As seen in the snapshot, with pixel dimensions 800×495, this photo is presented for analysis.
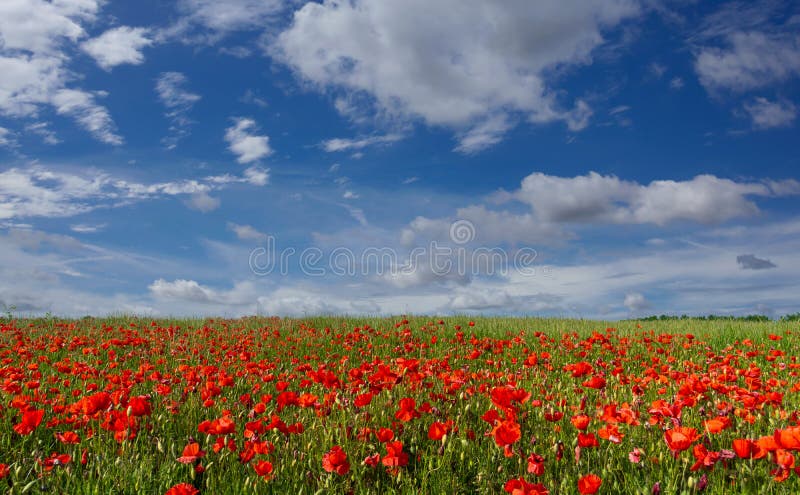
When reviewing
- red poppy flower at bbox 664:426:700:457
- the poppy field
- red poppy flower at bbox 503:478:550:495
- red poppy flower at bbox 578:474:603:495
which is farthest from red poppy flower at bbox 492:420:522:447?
red poppy flower at bbox 664:426:700:457

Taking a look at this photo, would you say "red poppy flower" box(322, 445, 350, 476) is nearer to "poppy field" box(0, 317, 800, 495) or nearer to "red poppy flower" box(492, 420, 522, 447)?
"poppy field" box(0, 317, 800, 495)

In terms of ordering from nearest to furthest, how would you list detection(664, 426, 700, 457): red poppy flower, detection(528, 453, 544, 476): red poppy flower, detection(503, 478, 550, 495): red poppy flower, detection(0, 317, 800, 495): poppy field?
detection(503, 478, 550, 495): red poppy flower → detection(664, 426, 700, 457): red poppy flower → detection(528, 453, 544, 476): red poppy flower → detection(0, 317, 800, 495): poppy field

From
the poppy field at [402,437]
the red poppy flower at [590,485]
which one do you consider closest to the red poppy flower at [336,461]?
the poppy field at [402,437]

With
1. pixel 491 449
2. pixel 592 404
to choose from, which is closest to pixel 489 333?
pixel 592 404

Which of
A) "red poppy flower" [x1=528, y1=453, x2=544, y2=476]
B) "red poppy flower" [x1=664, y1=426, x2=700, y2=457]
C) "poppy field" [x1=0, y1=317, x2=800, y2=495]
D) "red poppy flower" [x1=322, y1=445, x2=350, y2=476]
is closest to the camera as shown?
"red poppy flower" [x1=664, y1=426, x2=700, y2=457]

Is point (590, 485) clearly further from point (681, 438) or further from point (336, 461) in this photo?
point (336, 461)

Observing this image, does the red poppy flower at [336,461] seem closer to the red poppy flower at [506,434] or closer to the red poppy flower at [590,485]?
the red poppy flower at [506,434]

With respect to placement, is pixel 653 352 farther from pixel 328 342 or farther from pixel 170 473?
pixel 170 473

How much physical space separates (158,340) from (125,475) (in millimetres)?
9718

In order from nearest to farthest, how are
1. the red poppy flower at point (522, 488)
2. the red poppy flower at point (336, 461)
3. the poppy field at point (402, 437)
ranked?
the red poppy flower at point (522, 488), the red poppy flower at point (336, 461), the poppy field at point (402, 437)

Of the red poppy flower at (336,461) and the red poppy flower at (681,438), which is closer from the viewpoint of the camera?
the red poppy flower at (681,438)

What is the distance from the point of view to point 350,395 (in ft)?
20.1

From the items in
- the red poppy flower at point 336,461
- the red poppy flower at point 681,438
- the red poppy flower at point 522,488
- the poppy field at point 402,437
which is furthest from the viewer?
the poppy field at point 402,437

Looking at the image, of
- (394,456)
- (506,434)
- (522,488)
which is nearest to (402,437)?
(394,456)
